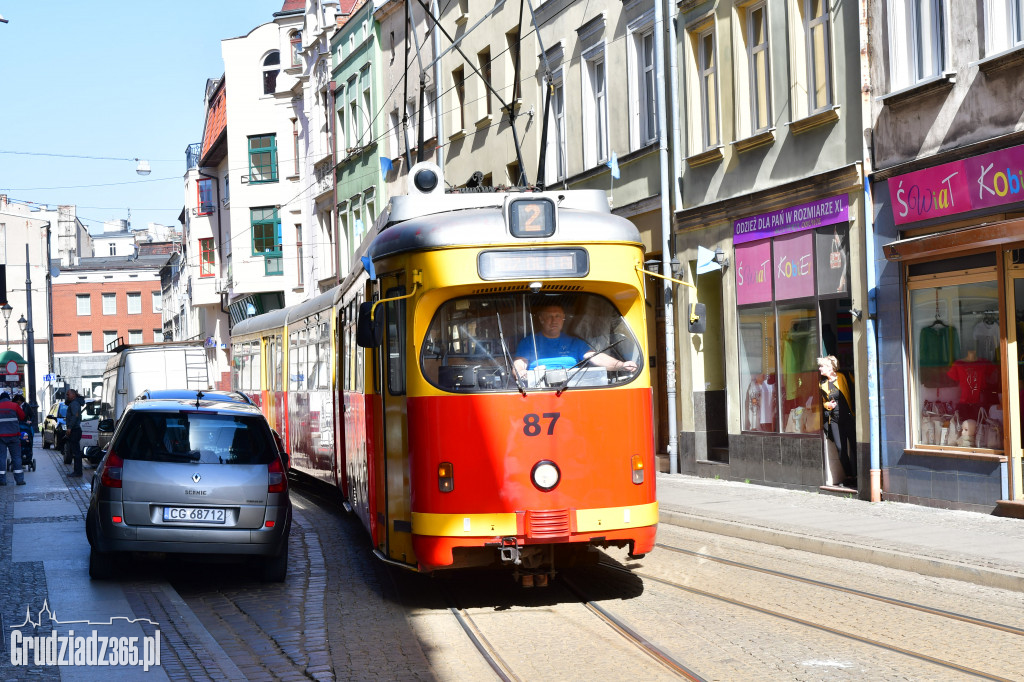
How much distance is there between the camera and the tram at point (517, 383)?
9.88 m

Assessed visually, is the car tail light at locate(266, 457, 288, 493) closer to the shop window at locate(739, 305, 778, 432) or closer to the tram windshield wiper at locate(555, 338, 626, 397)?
the tram windshield wiper at locate(555, 338, 626, 397)

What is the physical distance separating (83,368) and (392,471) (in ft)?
297

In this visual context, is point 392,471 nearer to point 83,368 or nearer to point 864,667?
point 864,667

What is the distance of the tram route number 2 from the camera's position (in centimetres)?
991

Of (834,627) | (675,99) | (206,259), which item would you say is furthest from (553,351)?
(206,259)

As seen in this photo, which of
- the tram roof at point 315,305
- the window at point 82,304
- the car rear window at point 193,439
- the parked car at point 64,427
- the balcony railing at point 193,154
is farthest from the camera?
the window at point 82,304

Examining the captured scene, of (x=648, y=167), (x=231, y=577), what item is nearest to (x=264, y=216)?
(x=648, y=167)

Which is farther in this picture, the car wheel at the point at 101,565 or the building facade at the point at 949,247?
the building facade at the point at 949,247

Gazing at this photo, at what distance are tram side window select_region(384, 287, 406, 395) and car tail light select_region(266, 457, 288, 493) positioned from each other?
165 cm

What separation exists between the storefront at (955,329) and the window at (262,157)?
40.2 metres

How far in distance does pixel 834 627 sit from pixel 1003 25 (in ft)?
28.1

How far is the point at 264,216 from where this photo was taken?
2108 inches

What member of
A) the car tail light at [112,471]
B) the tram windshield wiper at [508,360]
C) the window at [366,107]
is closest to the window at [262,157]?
the window at [366,107]

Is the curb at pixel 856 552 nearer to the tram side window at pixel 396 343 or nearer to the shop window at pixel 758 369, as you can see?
the shop window at pixel 758 369
